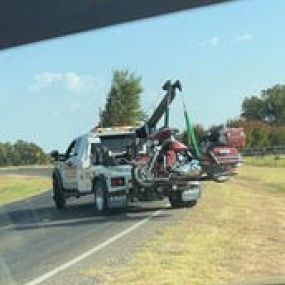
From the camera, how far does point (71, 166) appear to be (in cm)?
2678

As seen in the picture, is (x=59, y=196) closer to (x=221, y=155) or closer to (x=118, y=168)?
(x=118, y=168)

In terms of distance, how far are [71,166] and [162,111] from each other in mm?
4327

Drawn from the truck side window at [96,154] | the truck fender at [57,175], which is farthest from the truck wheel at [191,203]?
the truck fender at [57,175]

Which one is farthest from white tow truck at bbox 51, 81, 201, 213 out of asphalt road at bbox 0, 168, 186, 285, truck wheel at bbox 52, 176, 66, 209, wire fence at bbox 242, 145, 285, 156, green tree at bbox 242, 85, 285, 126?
green tree at bbox 242, 85, 285, 126

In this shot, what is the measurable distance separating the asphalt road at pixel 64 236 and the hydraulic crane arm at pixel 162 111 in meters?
2.04

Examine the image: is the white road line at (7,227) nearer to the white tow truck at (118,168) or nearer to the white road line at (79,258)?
the white tow truck at (118,168)

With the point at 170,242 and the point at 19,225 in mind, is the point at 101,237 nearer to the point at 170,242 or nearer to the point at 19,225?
the point at 170,242

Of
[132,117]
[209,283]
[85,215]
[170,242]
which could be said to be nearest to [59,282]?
[209,283]

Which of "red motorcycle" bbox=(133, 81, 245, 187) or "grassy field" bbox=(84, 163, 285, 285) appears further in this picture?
"red motorcycle" bbox=(133, 81, 245, 187)

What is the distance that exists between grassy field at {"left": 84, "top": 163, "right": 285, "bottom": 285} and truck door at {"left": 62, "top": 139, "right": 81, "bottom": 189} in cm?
449

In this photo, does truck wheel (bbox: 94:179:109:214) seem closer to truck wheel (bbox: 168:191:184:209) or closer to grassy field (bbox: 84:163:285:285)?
truck wheel (bbox: 168:191:184:209)

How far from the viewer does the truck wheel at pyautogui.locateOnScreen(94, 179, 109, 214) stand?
23745 mm

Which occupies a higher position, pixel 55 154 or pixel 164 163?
pixel 55 154

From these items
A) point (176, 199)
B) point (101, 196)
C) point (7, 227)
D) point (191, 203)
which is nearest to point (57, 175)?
point (101, 196)
